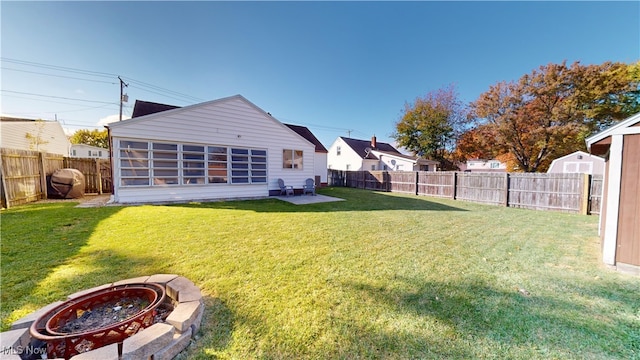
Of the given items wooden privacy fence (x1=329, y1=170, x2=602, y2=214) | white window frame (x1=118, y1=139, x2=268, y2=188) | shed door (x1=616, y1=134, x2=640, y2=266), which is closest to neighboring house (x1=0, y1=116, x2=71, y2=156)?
white window frame (x1=118, y1=139, x2=268, y2=188)

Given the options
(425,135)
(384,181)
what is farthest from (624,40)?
(384,181)

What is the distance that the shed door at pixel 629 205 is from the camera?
10.9ft

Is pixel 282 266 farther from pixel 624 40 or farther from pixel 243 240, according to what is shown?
pixel 624 40

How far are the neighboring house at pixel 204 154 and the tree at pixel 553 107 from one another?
18484 millimetres

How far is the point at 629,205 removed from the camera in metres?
3.37

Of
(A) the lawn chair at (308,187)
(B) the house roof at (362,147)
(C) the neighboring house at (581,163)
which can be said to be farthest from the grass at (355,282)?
(B) the house roof at (362,147)

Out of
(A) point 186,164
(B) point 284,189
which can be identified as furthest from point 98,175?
(B) point 284,189

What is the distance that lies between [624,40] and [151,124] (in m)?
22.7

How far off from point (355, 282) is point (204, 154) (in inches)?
342

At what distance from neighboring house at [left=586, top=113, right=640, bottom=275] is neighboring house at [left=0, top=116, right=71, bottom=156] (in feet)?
82.9

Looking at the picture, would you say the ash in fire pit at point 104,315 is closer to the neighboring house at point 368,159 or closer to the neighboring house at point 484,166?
the neighboring house at point 368,159

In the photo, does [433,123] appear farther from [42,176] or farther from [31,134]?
[31,134]

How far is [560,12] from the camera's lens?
895 centimetres

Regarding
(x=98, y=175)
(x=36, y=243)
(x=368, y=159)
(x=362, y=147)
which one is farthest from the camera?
(x=362, y=147)
